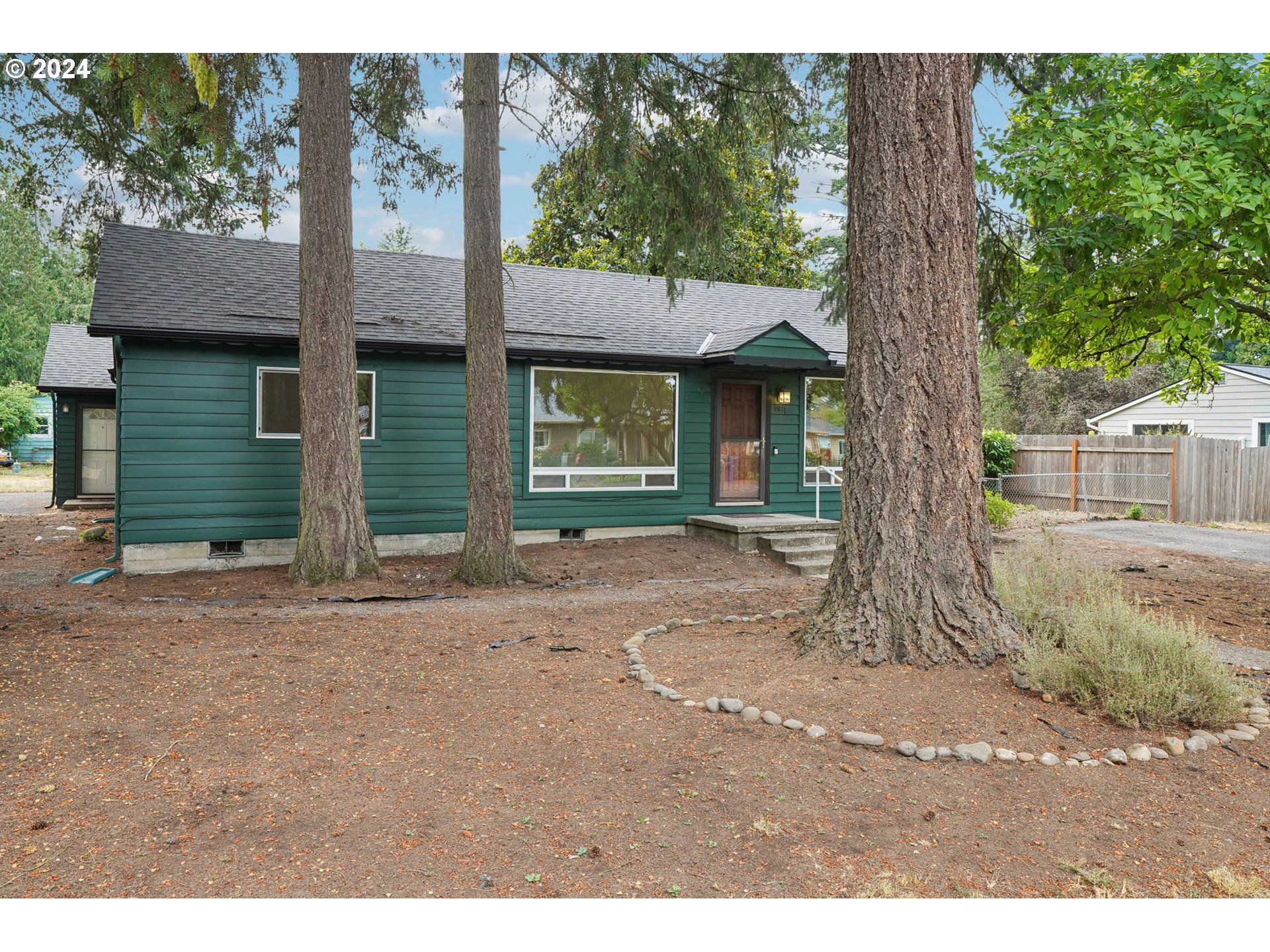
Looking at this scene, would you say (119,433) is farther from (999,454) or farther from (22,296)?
(22,296)

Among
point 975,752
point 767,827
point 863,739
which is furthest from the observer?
point 863,739

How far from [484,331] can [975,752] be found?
6.34 metres

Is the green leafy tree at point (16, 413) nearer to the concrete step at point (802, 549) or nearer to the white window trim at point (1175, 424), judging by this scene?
the concrete step at point (802, 549)

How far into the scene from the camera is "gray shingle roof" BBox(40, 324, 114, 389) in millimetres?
15531

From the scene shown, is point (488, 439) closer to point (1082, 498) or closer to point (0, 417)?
point (1082, 498)

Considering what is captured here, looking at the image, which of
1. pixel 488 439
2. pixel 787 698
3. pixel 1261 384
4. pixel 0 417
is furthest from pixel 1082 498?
pixel 0 417

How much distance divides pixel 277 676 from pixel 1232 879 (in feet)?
14.8

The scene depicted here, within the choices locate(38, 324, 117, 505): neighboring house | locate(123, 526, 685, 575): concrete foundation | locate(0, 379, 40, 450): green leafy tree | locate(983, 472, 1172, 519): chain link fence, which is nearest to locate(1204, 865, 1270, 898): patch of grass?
locate(123, 526, 685, 575): concrete foundation

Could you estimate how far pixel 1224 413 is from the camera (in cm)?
1942

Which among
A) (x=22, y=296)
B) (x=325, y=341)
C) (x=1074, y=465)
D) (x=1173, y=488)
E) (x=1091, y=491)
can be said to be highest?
(x=22, y=296)

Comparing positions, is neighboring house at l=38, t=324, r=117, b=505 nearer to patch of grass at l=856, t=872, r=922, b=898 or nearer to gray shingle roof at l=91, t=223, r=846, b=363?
gray shingle roof at l=91, t=223, r=846, b=363

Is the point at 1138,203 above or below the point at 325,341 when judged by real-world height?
above

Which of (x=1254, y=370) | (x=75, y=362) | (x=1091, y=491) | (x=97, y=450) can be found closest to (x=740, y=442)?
(x=1091, y=491)

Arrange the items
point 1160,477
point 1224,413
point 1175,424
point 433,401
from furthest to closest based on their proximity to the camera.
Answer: point 1175,424 < point 1224,413 < point 1160,477 < point 433,401
